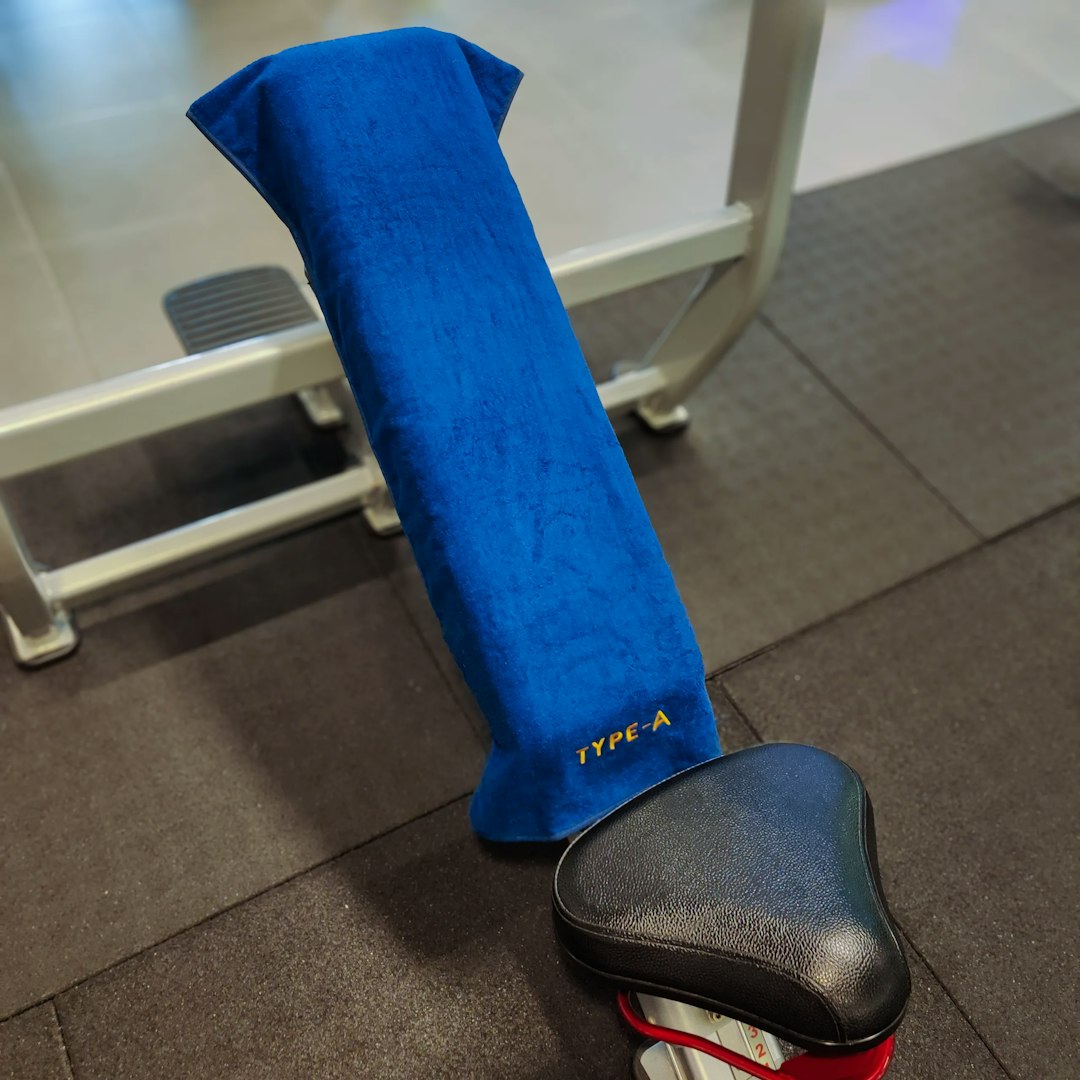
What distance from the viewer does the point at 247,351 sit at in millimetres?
1158

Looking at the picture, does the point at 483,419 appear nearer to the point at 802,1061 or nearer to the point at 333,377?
the point at 333,377

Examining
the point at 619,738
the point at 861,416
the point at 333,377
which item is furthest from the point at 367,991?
the point at 861,416

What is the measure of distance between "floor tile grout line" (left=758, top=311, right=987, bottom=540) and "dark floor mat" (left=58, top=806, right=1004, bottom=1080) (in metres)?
0.78

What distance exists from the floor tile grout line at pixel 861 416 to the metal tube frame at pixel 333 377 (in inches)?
13.6

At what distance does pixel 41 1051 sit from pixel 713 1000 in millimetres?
811

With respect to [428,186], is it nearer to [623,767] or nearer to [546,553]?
[546,553]

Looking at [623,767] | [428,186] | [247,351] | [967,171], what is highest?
[428,186]

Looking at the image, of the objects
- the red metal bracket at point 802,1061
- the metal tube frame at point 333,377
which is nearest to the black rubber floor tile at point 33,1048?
the metal tube frame at point 333,377

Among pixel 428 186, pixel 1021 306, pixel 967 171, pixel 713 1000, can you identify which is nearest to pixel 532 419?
pixel 428 186

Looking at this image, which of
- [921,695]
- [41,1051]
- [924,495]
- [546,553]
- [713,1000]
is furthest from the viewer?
[924,495]

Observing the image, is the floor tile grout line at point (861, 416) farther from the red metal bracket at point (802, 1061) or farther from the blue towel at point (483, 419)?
the red metal bracket at point (802, 1061)

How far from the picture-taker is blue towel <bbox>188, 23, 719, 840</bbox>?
882mm

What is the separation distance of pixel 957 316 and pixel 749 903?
159 cm

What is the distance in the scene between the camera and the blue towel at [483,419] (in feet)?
2.89
